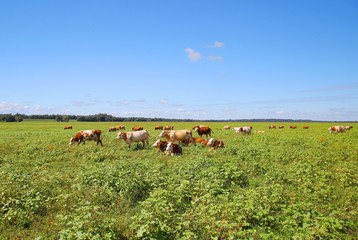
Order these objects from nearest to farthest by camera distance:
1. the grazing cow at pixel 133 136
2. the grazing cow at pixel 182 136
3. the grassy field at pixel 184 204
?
the grassy field at pixel 184 204
the grazing cow at pixel 133 136
the grazing cow at pixel 182 136

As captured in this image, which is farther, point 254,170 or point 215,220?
point 254,170

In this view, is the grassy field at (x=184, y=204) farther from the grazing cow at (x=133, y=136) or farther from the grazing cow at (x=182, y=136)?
the grazing cow at (x=182, y=136)

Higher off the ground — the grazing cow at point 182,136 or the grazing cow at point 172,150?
the grazing cow at point 182,136

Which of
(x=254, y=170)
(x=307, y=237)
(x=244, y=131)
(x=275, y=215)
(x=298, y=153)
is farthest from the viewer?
(x=244, y=131)

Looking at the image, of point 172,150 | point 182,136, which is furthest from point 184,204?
point 182,136

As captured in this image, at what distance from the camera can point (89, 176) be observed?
1173 cm

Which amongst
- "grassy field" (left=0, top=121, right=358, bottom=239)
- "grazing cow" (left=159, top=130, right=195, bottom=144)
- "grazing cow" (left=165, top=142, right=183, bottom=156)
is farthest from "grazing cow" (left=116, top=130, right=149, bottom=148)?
"grassy field" (left=0, top=121, right=358, bottom=239)

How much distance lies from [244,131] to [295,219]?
3251cm

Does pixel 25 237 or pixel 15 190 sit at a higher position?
pixel 15 190

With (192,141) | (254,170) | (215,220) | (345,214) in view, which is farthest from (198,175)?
→ (192,141)

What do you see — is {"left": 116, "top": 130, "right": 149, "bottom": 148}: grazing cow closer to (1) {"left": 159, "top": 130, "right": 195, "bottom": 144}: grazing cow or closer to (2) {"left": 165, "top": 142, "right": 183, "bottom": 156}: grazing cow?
(1) {"left": 159, "top": 130, "right": 195, "bottom": 144}: grazing cow

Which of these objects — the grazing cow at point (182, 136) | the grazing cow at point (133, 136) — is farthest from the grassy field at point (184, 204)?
the grazing cow at point (182, 136)

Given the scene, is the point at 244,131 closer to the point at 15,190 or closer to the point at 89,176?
the point at 89,176

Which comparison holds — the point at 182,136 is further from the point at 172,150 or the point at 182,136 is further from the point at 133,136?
the point at 172,150
